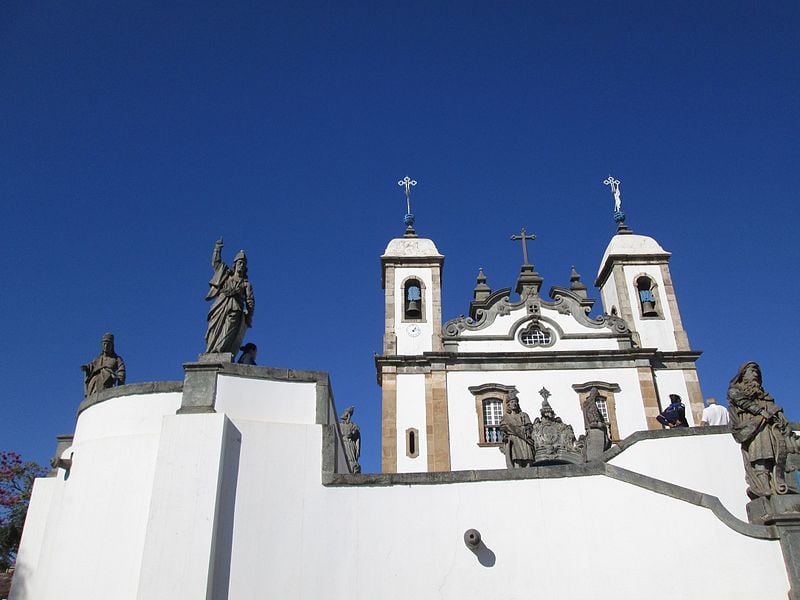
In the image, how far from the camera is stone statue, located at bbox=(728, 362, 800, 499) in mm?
8328

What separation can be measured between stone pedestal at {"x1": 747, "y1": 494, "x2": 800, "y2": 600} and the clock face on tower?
49.8 feet

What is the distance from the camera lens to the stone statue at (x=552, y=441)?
16.0 m

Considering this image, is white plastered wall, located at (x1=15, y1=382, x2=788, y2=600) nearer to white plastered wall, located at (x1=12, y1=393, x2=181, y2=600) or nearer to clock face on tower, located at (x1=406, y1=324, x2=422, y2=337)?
white plastered wall, located at (x1=12, y1=393, x2=181, y2=600)

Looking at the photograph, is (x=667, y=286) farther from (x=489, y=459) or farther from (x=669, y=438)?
(x=669, y=438)

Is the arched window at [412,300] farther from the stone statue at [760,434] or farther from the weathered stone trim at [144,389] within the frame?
the stone statue at [760,434]

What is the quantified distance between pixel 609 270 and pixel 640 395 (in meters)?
6.23

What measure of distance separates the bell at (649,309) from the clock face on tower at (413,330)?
26.1 ft

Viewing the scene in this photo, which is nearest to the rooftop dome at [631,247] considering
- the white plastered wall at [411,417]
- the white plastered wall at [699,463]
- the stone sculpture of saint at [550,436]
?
the white plastered wall at [411,417]

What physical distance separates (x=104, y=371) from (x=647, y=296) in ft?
64.2

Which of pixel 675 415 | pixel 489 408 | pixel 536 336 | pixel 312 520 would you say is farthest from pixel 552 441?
pixel 312 520

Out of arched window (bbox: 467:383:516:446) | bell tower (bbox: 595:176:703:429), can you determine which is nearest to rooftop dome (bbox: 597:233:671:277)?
bell tower (bbox: 595:176:703:429)

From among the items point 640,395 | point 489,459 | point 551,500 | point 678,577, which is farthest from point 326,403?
point 640,395

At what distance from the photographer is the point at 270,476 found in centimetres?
848

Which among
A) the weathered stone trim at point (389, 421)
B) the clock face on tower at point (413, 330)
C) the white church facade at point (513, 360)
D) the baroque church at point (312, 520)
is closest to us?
the baroque church at point (312, 520)
